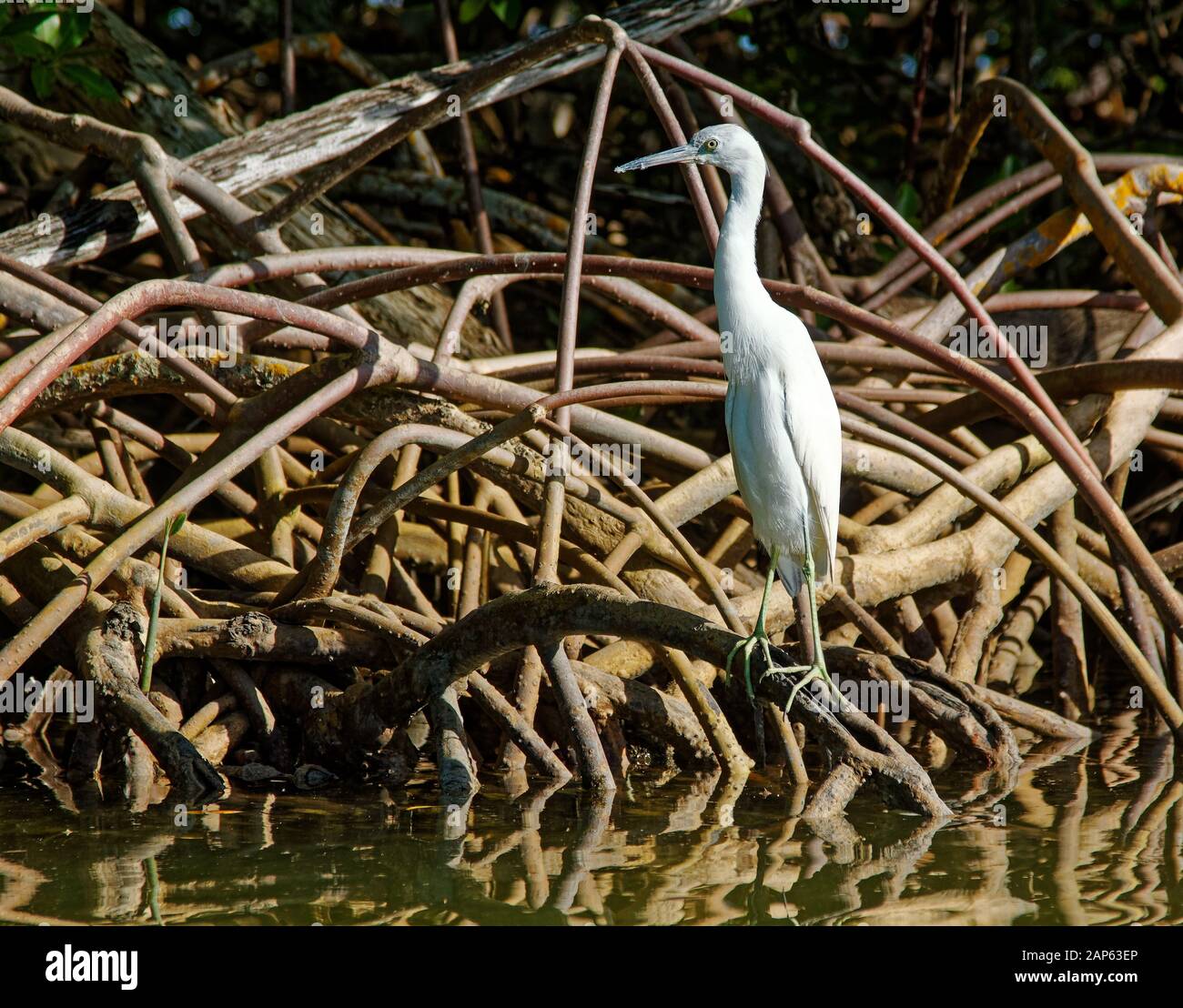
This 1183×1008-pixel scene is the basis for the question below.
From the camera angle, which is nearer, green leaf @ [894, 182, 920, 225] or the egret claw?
the egret claw

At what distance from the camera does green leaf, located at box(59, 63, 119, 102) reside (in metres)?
5.01

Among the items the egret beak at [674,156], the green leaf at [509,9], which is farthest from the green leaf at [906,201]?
the egret beak at [674,156]

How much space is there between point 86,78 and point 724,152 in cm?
274

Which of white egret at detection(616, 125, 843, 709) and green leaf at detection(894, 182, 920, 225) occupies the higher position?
green leaf at detection(894, 182, 920, 225)

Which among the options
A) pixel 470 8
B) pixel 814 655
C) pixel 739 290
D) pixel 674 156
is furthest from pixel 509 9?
pixel 814 655

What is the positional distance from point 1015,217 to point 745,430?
4.23 m

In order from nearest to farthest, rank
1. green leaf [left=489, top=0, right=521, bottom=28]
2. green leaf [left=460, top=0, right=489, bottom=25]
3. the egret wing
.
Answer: the egret wing → green leaf [left=489, top=0, right=521, bottom=28] → green leaf [left=460, top=0, right=489, bottom=25]

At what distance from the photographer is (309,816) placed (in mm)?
3512

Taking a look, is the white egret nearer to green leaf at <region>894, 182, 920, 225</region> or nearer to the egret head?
the egret head

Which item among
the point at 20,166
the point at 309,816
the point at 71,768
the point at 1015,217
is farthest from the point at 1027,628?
the point at 20,166

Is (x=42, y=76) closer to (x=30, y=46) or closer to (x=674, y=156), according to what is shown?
(x=30, y=46)

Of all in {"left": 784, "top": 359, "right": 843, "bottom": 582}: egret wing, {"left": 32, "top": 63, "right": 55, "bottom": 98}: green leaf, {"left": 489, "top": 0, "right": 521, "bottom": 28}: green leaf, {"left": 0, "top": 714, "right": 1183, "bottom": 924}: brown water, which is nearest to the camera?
{"left": 0, "top": 714, "right": 1183, "bottom": 924}: brown water

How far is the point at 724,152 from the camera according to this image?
3.85 metres

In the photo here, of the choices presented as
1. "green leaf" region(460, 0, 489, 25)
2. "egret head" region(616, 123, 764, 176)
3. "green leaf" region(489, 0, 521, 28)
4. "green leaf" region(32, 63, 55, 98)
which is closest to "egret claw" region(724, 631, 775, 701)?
"egret head" region(616, 123, 764, 176)
